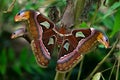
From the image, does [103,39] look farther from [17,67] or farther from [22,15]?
[17,67]

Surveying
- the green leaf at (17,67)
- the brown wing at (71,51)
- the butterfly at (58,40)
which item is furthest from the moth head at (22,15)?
the green leaf at (17,67)

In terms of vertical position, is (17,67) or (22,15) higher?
(22,15)

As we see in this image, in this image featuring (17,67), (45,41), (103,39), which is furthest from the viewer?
(17,67)

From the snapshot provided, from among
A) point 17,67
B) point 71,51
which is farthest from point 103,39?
point 17,67

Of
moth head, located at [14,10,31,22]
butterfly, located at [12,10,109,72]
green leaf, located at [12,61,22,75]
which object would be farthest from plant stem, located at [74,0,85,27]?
green leaf, located at [12,61,22,75]

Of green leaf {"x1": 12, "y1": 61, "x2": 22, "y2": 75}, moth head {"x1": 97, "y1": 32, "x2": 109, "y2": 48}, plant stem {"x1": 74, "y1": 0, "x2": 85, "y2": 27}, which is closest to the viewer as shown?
moth head {"x1": 97, "y1": 32, "x2": 109, "y2": 48}

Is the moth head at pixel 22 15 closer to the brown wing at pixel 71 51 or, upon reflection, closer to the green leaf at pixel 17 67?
the brown wing at pixel 71 51

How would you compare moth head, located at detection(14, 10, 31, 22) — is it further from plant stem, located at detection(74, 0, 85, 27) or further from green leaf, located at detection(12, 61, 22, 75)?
green leaf, located at detection(12, 61, 22, 75)

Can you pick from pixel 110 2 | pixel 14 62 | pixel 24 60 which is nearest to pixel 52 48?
pixel 110 2
